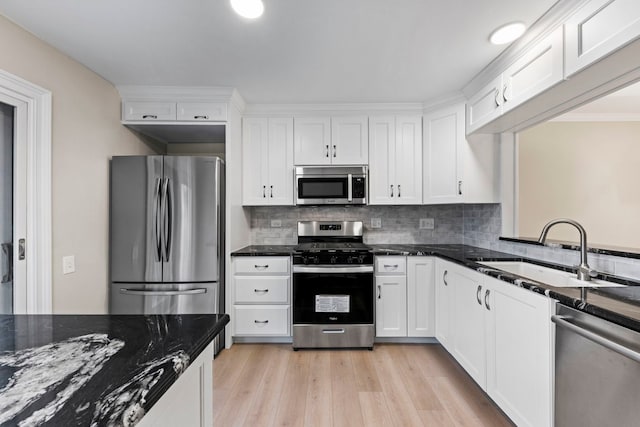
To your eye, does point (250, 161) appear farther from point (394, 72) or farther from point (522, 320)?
point (522, 320)

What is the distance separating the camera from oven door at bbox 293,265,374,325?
8.76 feet

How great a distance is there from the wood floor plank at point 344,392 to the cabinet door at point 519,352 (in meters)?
0.84

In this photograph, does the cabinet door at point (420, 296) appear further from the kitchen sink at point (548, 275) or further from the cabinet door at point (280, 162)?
the cabinet door at point (280, 162)

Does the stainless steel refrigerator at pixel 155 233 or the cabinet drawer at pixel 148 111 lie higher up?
the cabinet drawer at pixel 148 111

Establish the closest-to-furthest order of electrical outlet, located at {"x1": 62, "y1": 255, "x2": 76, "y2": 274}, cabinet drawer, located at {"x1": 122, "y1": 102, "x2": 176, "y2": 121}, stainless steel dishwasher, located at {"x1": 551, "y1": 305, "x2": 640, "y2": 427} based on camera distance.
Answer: stainless steel dishwasher, located at {"x1": 551, "y1": 305, "x2": 640, "y2": 427} → electrical outlet, located at {"x1": 62, "y1": 255, "x2": 76, "y2": 274} → cabinet drawer, located at {"x1": 122, "y1": 102, "x2": 176, "y2": 121}

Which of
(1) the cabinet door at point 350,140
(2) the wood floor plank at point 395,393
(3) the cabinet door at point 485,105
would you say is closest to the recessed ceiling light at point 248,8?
(1) the cabinet door at point 350,140

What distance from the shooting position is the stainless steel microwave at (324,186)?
2996mm

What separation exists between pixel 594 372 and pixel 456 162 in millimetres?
2011

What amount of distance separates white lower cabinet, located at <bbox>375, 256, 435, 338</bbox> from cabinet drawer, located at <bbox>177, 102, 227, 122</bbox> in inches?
78.3

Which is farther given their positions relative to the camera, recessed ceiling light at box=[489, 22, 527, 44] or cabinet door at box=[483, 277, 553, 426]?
recessed ceiling light at box=[489, 22, 527, 44]

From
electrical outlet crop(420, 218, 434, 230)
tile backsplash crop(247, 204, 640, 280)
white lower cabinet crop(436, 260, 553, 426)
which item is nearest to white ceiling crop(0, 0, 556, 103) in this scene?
tile backsplash crop(247, 204, 640, 280)

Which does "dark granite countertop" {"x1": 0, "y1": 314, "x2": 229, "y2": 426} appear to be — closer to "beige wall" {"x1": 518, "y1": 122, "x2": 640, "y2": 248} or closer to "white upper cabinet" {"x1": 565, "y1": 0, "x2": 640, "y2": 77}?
"white upper cabinet" {"x1": 565, "y1": 0, "x2": 640, "y2": 77}

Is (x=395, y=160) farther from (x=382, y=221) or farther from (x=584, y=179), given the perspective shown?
(x=584, y=179)

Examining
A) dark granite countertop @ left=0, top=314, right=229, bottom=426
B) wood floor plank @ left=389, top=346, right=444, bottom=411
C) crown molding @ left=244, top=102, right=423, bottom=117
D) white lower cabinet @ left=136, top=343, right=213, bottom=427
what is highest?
crown molding @ left=244, top=102, right=423, bottom=117
